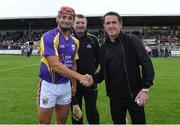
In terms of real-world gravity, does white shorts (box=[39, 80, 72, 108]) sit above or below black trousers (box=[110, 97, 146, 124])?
above

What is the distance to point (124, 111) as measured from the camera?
6.26 meters

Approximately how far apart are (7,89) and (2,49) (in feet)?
151

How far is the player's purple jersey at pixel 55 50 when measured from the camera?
598 centimetres

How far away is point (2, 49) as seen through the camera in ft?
198

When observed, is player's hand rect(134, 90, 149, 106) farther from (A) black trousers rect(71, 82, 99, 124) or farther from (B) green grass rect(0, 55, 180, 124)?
(B) green grass rect(0, 55, 180, 124)

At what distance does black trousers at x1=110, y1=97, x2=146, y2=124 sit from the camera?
607 centimetres

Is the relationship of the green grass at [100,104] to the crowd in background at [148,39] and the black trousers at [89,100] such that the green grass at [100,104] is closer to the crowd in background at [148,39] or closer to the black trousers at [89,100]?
the black trousers at [89,100]

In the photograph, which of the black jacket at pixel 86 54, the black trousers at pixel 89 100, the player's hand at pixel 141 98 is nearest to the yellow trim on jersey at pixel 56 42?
the player's hand at pixel 141 98

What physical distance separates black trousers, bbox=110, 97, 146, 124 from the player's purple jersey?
2.59 feet

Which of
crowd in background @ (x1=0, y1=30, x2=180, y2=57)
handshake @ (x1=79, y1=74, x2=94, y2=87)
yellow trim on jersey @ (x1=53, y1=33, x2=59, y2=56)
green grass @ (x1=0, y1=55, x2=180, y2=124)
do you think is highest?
yellow trim on jersey @ (x1=53, y1=33, x2=59, y2=56)

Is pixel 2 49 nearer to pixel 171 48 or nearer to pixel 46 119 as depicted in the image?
pixel 171 48

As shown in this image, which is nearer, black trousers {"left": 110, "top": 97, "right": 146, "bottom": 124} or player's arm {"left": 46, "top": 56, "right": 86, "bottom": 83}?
player's arm {"left": 46, "top": 56, "right": 86, "bottom": 83}

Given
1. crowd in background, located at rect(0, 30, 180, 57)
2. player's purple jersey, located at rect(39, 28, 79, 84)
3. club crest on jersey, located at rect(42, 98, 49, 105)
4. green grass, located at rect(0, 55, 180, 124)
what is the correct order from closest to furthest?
player's purple jersey, located at rect(39, 28, 79, 84) → club crest on jersey, located at rect(42, 98, 49, 105) → green grass, located at rect(0, 55, 180, 124) → crowd in background, located at rect(0, 30, 180, 57)

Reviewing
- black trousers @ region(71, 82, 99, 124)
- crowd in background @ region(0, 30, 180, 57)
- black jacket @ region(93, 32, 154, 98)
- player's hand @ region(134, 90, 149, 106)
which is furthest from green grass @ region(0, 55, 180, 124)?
crowd in background @ region(0, 30, 180, 57)
